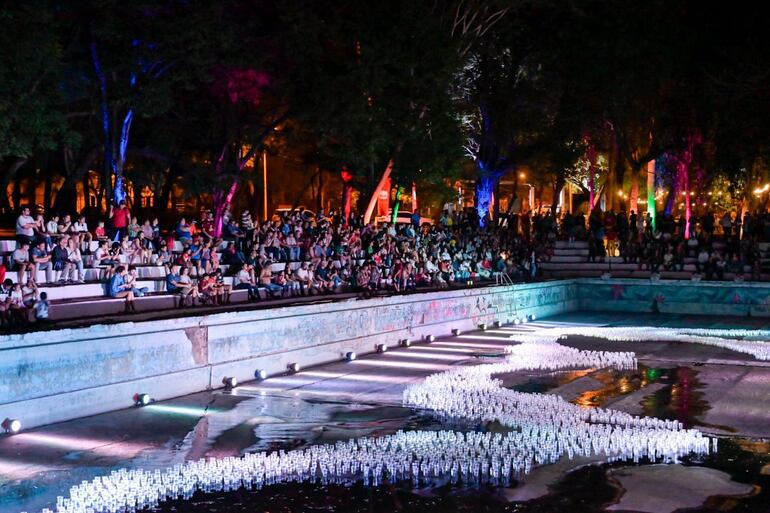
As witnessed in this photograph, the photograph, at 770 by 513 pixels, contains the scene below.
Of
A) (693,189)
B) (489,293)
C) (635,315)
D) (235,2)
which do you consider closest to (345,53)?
(235,2)

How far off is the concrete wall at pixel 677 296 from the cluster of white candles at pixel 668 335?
23.3 ft

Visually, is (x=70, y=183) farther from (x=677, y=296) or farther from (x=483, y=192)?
(x=677, y=296)

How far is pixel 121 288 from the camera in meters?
19.5

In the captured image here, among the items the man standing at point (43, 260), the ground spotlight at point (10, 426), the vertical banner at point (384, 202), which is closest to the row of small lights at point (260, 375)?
the ground spotlight at point (10, 426)

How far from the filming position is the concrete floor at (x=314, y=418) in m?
10.4

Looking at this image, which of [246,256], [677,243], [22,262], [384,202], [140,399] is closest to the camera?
[140,399]

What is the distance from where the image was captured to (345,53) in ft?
114

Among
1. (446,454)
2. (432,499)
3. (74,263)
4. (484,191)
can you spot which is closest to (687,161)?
(484,191)

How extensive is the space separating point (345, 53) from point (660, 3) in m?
19.5

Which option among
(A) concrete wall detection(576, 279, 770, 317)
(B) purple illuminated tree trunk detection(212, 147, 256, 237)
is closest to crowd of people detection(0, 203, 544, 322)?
(A) concrete wall detection(576, 279, 770, 317)

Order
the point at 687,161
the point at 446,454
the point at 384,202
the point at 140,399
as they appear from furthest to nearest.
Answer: the point at 384,202 < the point at 687,161 < the point at 140,399 < the point at 446,454

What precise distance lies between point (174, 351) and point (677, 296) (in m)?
24.7

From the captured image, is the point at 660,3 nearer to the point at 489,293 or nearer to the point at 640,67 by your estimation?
the point at 640,67

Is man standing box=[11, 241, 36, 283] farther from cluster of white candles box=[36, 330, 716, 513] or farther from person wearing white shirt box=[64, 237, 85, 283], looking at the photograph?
cluster of white candles box=[36, 330, 716, 513]
